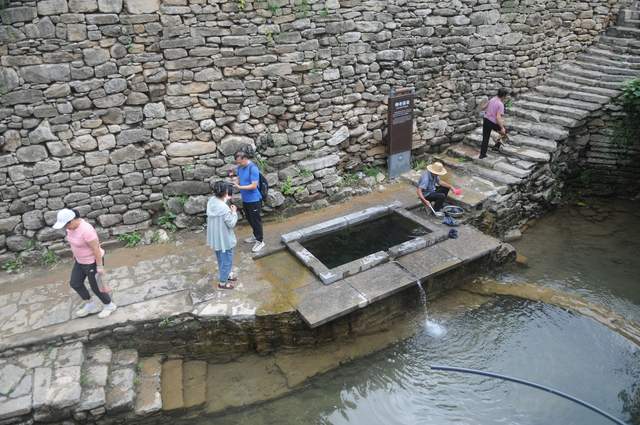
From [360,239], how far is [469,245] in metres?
1.66

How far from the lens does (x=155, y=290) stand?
240 inches

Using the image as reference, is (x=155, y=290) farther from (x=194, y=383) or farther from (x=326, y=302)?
(x=326, y=302)

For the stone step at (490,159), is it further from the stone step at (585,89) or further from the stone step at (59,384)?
the stone step at (59,384)

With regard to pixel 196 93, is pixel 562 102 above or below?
below

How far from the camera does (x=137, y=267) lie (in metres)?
6.62

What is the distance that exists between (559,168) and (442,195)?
3.23 meters

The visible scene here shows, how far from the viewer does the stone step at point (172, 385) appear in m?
5.12

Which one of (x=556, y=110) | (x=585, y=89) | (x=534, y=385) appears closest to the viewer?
(x=534, y=385)

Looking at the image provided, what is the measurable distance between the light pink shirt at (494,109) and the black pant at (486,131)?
74mm

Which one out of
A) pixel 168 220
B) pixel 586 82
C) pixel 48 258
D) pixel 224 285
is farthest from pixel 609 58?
pixel 48 258

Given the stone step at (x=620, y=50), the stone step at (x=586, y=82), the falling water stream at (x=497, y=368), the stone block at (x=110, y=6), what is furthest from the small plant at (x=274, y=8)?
the stone step at (x=620, y=50)

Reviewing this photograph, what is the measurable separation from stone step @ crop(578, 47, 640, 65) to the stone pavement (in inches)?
330

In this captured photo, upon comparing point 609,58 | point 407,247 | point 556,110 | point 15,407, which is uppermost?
point 609,58

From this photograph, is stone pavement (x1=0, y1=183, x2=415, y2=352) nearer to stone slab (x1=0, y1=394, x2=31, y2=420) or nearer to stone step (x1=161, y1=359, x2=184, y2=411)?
stone step (x1=161, y1=359, x2=184, y2=411)
